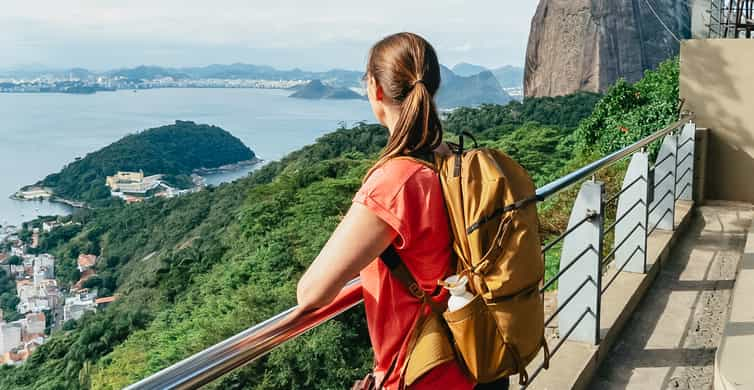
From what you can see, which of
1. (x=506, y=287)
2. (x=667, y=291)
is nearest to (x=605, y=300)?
(x=667, y=291)

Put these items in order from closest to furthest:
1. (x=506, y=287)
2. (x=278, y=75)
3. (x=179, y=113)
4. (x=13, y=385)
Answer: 1. (x=506, y=287)
2. (x=13, y=385)
3. (x=179, y=113)
4. (x=278, y=75)

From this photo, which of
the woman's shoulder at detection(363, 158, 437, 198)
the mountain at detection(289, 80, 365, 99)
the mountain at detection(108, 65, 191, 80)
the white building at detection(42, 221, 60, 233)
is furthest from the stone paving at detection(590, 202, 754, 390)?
the mountain at detection(108, 65, 191, 80)

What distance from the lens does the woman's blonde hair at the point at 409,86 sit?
1.27 metres

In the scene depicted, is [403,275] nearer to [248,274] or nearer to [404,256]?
[404,256]

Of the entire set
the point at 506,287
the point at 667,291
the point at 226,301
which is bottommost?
the point at 226,301

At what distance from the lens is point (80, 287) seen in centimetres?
3719

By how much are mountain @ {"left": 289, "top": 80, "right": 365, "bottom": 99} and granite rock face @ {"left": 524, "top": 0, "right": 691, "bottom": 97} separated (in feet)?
133

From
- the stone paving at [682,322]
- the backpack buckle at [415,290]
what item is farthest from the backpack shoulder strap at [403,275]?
the stone paving at [682,322]

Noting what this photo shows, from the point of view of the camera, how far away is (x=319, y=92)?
77.3 m

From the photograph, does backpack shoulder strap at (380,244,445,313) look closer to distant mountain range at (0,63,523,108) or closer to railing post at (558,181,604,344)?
railing post at (558,181,604,344)

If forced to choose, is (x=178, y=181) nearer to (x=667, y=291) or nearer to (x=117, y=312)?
(x=117, y=312)

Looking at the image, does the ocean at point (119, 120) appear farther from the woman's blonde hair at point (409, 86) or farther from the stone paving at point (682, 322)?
the woman's blonde hair at point (409, 86)

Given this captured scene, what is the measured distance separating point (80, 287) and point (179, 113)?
47368mm

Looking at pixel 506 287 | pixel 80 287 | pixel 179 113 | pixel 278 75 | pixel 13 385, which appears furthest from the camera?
pixel 278 75
